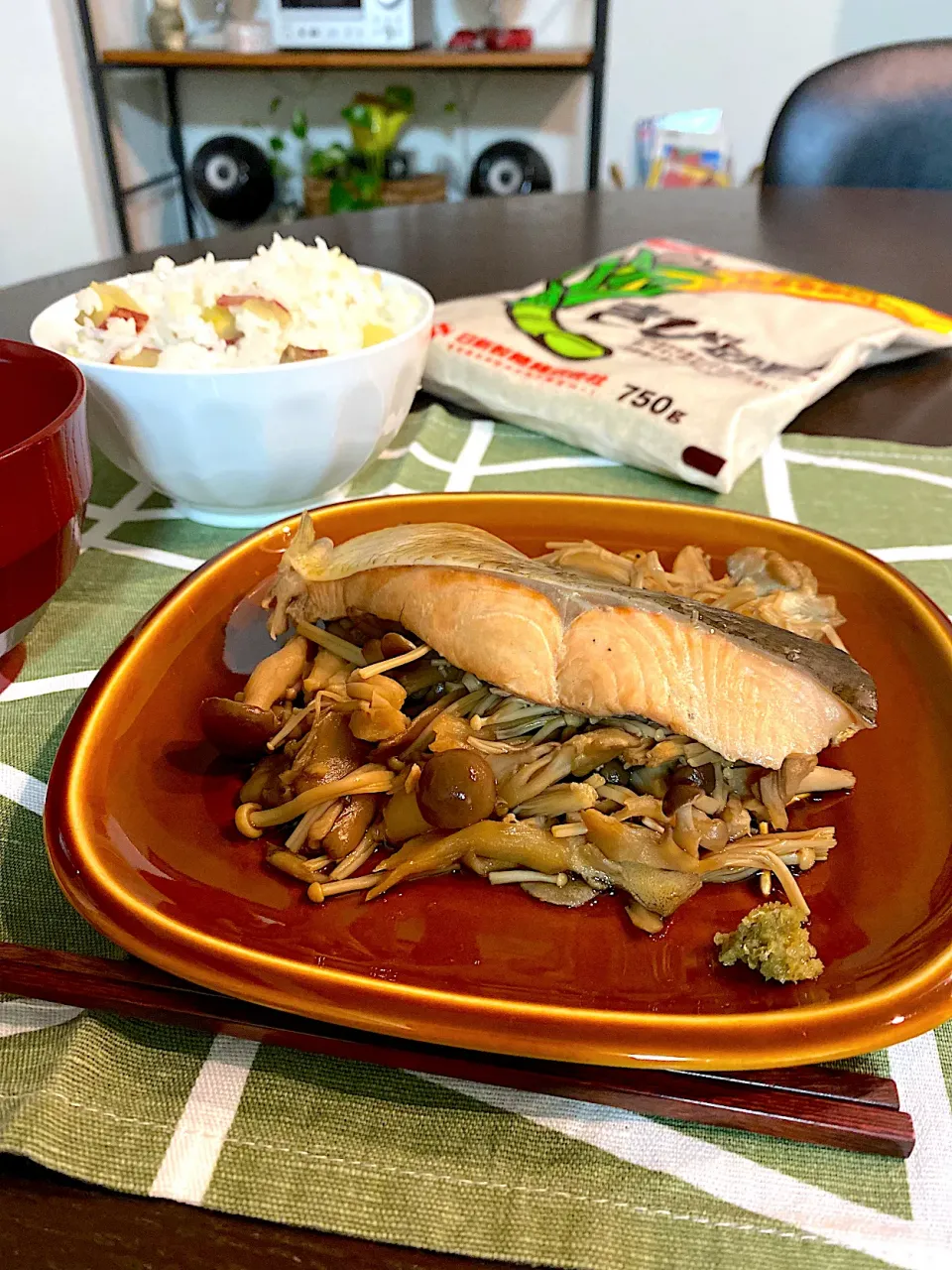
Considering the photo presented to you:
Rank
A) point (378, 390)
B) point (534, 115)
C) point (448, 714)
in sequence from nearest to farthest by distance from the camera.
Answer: point (448, 714) < point (378, 390) < point (534, 115)

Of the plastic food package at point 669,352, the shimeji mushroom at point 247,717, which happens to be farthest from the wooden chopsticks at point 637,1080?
the plastic food package at point 669,352

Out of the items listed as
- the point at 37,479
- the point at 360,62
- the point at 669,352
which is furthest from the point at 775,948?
the point at 360,62

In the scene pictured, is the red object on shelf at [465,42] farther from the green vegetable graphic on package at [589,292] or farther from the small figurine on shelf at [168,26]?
the green vegetable graphic on package at [589,292]

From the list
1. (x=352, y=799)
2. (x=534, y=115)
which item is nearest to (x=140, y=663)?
(x=352, y=799)

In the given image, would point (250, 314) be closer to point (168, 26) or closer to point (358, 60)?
point (358, 60)

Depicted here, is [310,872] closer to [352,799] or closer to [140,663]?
[352,799]

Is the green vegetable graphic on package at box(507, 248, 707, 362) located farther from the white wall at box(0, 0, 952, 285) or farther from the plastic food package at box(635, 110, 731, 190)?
the white wall at box(0, 0, 952, 285)

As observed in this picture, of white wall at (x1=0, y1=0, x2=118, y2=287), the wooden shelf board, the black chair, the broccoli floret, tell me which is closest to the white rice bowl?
the broccoli floret
